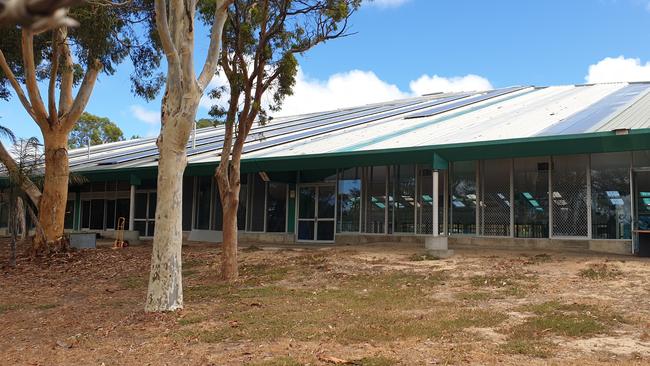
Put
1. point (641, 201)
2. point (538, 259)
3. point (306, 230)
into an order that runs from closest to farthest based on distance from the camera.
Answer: point (538, 259), point (641, 201), point (306, 230)

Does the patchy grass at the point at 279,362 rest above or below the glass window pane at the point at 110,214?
below

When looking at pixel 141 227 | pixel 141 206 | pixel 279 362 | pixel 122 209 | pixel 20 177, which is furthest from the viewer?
pixel 122 209

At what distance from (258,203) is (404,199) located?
20.9 feet

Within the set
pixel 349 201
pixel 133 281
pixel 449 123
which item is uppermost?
pixel 449 123

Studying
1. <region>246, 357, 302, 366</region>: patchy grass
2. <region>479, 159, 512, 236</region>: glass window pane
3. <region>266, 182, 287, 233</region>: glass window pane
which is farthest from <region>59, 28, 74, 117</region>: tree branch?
<region>246, 357, 302, 366</region>: patchy grass

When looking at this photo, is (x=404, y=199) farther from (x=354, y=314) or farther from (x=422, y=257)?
(x=354, y=314)

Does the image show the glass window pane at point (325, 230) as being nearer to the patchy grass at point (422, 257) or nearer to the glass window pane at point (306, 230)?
the glass window pane at point (306, 230)

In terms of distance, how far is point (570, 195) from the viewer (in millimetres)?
16344

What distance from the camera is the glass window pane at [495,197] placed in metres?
17.3

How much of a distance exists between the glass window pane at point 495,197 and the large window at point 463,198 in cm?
28

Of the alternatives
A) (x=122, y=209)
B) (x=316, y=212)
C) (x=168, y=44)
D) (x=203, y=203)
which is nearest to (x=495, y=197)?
(x=316, y=212)

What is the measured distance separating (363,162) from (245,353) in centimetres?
1068

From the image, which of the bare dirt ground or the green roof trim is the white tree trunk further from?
the green roof trim

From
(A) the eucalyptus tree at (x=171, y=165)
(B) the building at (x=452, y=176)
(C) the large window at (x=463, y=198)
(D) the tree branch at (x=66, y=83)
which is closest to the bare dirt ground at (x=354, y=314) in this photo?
(A) the eucalyptus tree at (x=171, y=165)
